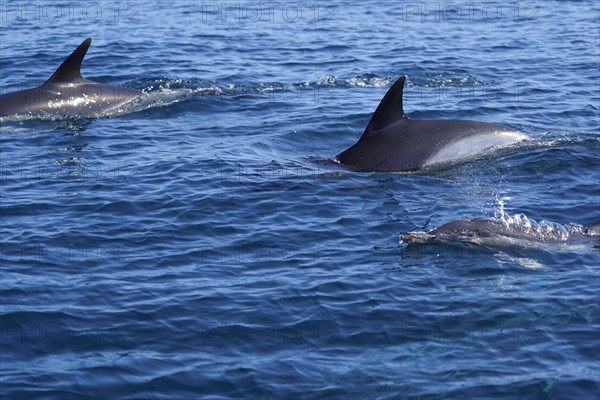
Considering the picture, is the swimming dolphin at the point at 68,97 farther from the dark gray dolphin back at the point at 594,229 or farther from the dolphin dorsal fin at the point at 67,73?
the dark gray dolphin back at the point at 594,229

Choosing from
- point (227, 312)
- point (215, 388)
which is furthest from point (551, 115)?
point (215, 388)

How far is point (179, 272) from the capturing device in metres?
13.9

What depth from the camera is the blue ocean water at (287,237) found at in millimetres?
11219

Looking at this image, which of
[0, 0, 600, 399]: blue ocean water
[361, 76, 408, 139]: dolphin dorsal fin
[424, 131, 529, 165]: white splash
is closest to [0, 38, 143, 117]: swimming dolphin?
[0, 0, 600, 399]: blue ocean water

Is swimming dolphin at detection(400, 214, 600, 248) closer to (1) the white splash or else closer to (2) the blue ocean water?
(2) the blue ocean water

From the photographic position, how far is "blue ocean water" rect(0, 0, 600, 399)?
442 inches

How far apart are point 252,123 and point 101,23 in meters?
13.3

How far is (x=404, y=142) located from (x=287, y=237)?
13.0 ft

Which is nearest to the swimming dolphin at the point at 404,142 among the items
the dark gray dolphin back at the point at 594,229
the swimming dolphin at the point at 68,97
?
the dark gray dolphin back at the point at 594,229

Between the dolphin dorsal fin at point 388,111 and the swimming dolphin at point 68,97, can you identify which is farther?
the swimming dolphin at point 68,97

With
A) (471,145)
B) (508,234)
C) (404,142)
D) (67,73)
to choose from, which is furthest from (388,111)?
(67,73)

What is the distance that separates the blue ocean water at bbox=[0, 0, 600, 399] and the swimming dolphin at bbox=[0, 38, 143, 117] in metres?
0.46

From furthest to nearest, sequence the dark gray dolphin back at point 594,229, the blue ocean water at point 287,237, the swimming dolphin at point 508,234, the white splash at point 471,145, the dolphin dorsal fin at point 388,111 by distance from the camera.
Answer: the white splash at point 471,145 → the dolphin dorsal fin at point 388,111 → the dark gray dolphin back at point 594,229 → the swimming dolphin at point 508,234 → the blue ocean water at point 287,237

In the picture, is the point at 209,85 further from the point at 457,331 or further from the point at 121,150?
the point at 457,331
